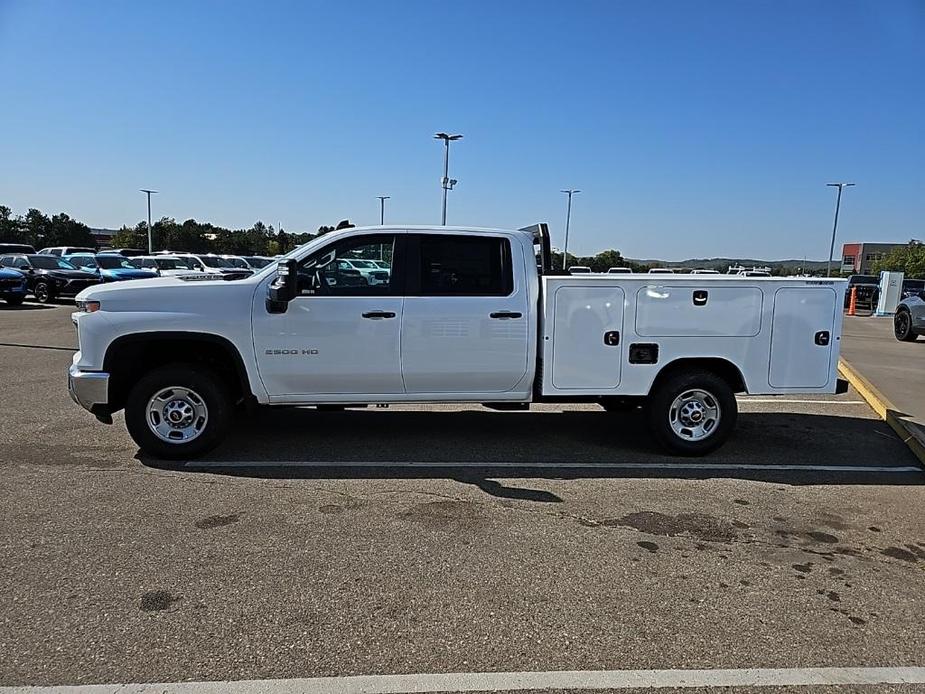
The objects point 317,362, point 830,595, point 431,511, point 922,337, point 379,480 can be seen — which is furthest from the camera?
point 922,337

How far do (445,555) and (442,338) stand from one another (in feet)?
7.48

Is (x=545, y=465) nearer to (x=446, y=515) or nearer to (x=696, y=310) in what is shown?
(x=446, y=515)

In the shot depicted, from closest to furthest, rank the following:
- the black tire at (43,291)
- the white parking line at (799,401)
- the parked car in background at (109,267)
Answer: the white parking line at (799,401) < the black tire at (43,291) < the parked car in background at (109,267)

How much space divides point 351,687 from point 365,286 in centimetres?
370

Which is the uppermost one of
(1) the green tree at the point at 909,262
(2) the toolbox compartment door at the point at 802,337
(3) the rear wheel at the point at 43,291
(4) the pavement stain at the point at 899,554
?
(1) the green tree at the point at 909,262

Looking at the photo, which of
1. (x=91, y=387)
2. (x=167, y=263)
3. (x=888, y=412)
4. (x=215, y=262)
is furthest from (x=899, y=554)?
(x=215, y=262)

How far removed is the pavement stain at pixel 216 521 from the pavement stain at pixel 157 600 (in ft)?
2.91

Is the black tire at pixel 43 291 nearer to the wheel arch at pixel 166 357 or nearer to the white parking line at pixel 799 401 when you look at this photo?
the wheel arch at pixel 166 357

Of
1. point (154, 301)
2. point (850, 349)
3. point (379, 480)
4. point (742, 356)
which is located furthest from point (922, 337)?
point (154, 301)

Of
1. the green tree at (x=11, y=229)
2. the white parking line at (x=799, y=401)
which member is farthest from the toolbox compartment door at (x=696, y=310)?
the green tree at (x=11, y=229)

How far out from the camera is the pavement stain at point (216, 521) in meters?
4.61

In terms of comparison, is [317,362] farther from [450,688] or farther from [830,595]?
[830,595]

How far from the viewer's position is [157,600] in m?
3.62

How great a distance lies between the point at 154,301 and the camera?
5852 mm
